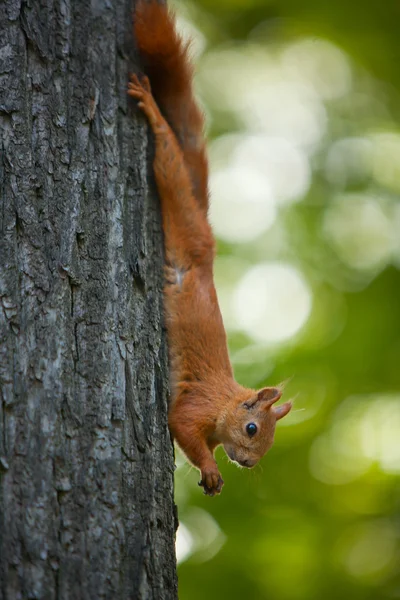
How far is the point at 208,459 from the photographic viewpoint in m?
3.28

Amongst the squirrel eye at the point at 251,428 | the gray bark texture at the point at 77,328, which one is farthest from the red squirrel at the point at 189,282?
the gray bark texture at the point at 77,328

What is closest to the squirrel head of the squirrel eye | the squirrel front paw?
the squirrel eye

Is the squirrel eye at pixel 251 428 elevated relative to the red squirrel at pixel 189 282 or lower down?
lower down

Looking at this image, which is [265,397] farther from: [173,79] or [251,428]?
[173,79]

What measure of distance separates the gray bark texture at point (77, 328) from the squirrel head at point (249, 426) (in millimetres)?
1043

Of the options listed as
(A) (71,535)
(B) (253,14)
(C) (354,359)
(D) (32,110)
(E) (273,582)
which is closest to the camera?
(A) (71,535)

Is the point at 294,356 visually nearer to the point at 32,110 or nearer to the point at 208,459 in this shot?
the point at 208,459

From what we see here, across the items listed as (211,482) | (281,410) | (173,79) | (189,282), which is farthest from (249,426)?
(173,79)

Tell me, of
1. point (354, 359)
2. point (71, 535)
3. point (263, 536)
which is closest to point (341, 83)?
point (354, 359)

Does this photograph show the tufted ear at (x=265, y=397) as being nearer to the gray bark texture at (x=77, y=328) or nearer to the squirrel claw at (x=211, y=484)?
the squirrel claw at (x=211, y=484)

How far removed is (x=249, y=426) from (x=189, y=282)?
83 centimetres

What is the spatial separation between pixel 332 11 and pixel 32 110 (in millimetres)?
3138

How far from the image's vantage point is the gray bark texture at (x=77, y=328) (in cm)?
194

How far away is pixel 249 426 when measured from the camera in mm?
3484
